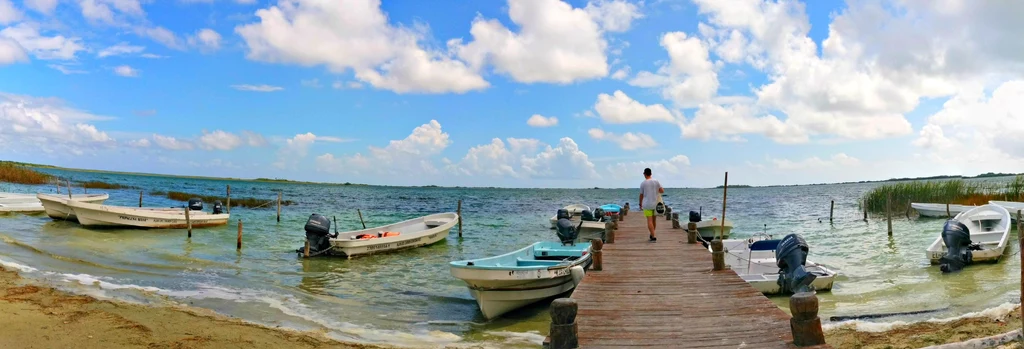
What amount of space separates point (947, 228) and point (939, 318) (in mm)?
7182

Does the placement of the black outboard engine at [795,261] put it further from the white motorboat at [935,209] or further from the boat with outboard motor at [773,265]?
the white motorboat at [935,209]

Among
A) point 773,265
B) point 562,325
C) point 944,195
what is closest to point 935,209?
point 944,195

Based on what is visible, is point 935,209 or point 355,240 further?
point 935,209

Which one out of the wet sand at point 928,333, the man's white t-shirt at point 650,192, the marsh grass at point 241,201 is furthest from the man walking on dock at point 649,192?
the marsh grass at point 241,201

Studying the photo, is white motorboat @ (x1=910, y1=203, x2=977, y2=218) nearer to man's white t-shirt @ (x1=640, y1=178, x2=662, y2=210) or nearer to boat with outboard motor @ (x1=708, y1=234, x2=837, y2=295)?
boat with outboard motor @ (x1=708, y1=234, x2=837, y2=295)

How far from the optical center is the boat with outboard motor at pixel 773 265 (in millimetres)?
10469

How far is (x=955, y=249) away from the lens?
49.5ft

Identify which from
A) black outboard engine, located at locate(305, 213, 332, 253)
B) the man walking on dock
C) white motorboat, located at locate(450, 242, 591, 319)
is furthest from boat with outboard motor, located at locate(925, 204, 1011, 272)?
black outboard engine, located at locate(305, 213, 332, 253)

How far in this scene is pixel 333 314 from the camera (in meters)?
11.4

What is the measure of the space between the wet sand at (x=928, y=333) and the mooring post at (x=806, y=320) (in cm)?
285

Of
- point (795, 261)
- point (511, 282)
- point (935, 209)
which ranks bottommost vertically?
point (511, 282)

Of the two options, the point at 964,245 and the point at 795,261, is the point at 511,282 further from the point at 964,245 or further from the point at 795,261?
the point at 964,245

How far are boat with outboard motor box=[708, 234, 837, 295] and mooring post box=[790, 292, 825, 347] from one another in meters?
5.45

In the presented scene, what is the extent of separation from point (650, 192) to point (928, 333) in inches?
246
